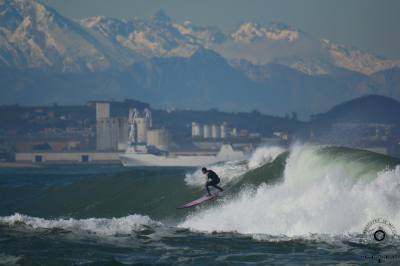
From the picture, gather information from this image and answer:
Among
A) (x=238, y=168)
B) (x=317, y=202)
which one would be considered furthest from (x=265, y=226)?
(x=238, y=168)

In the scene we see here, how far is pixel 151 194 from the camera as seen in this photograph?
5088cm

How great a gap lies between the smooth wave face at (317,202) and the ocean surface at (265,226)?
4 centimetres

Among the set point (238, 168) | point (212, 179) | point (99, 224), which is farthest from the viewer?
point (238, 168)

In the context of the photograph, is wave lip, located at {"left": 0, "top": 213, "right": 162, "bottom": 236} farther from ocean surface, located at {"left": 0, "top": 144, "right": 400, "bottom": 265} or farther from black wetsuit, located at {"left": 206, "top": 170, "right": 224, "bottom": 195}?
black wetsuit, located at {"left": 206, "top": 170, "right": 224, "bottom": 195}

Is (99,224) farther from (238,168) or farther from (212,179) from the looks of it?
(238,168)

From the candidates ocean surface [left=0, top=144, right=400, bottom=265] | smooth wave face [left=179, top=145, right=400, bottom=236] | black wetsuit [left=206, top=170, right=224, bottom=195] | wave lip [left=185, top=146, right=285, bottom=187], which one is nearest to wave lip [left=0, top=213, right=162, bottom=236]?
ocean surface [left=0, top=144, right=400, bottom=265]

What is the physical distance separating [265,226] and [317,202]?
6.39ft

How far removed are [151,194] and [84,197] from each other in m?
7.56

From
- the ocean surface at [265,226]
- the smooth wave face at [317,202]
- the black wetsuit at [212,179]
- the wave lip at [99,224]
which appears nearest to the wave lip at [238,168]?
the ocean surface at [265,226]

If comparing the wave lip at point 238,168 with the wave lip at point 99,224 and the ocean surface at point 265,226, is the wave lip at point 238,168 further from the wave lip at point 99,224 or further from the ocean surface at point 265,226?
the wave lip at point 99,224

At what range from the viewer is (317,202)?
34031mm

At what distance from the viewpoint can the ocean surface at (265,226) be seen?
95.8ft

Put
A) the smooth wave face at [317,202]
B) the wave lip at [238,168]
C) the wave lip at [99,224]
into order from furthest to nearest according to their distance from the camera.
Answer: the wave lip at [238,168] < the wave lip at [99,224] < the smooth wave face at [317,202]

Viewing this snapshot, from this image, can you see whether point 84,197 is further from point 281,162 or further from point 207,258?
point 207,258
